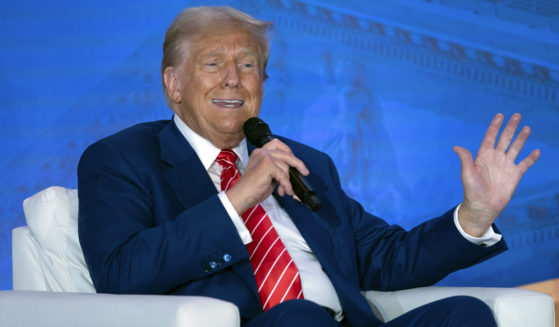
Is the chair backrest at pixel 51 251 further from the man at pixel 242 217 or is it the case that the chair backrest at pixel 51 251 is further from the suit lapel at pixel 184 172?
the suit lapel at pixel 184 172

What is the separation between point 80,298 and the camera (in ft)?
4.41

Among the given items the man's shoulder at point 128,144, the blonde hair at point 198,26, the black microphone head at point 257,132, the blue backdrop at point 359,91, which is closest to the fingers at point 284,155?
the black microphone head at point 257,132

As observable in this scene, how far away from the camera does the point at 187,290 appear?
1559 mm

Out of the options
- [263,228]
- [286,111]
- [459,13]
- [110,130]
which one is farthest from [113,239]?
[459,13]

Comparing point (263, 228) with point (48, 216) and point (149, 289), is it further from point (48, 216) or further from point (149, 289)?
point (48, 216)

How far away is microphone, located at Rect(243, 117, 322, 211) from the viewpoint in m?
1.47

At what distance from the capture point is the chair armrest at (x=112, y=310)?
119 cm

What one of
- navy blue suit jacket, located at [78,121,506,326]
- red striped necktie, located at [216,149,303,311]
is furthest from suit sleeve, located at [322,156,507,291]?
red striped necktie, located at [216,149,303,311]

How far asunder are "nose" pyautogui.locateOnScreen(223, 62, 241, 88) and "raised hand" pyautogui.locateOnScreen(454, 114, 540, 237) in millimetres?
606

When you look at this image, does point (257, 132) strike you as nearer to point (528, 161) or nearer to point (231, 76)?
point (231, 76)

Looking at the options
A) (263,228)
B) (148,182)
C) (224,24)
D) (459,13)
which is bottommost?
(263,228)

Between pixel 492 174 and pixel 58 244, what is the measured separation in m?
1.07

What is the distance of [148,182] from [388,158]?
1757 millimetres

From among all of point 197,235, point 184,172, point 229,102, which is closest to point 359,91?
point 229,102
